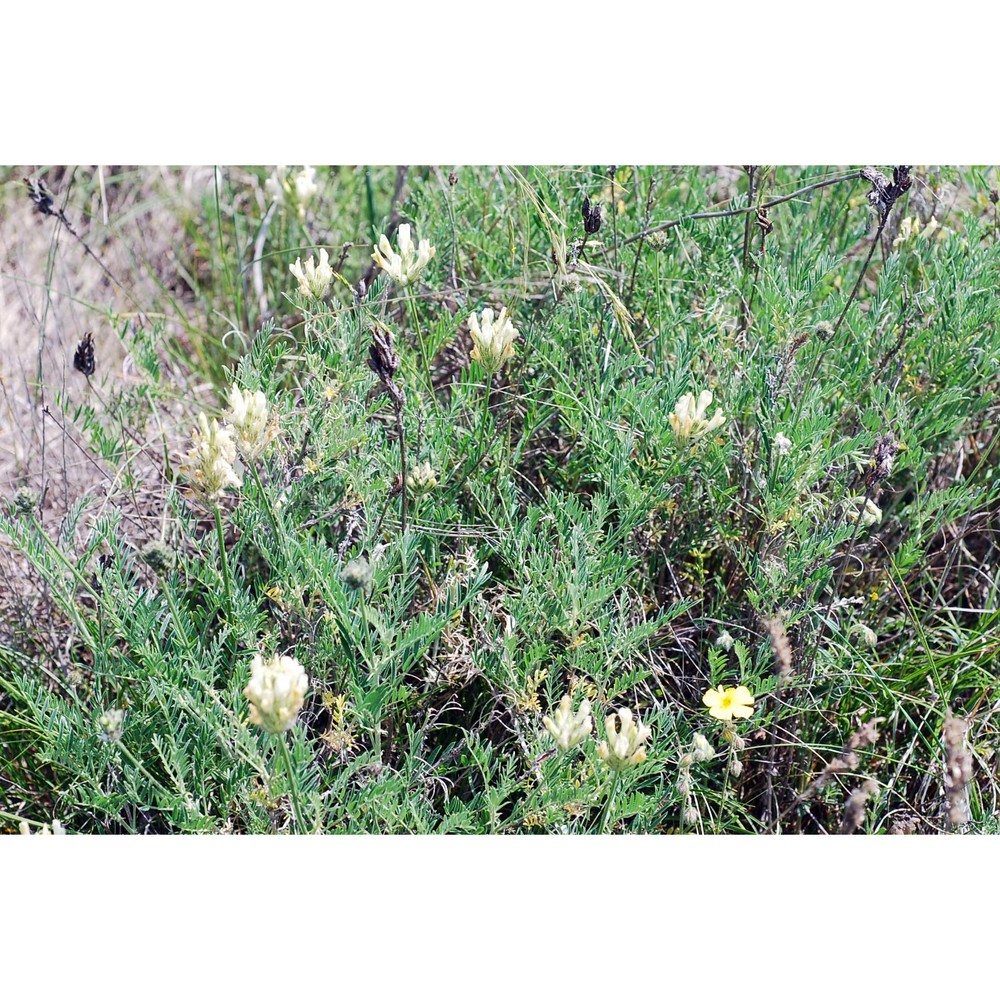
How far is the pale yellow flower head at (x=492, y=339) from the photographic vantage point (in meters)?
1.55

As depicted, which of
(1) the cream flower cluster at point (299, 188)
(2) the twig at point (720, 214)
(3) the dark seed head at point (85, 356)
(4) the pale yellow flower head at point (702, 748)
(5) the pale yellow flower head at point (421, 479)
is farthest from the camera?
(1) the cream flower cluster at point (299, 188)

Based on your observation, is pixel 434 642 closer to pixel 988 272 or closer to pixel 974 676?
pixel 974 676

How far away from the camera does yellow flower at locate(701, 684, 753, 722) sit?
1505mm

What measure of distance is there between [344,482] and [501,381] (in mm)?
438

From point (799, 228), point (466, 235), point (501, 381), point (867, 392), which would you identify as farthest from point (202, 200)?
point (867, 392)

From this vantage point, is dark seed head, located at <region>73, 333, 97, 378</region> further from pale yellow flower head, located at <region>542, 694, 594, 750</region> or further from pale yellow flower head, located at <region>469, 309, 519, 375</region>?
pale yellow flower head, located at <region>542, 694, 594, 750</region>

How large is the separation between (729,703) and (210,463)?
0.86 meters

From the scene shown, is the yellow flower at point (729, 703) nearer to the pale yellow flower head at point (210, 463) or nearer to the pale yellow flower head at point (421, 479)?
the pale yellow flower head at point (421, 479)

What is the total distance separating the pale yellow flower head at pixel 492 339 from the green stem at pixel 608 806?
0.66m

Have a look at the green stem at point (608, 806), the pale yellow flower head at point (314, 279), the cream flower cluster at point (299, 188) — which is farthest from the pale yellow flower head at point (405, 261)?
the green stem at point (608, 806)

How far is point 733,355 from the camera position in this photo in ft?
6.00

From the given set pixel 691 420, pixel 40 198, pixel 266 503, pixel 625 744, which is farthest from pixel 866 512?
pixel 40 198

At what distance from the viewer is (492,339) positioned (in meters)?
1.56

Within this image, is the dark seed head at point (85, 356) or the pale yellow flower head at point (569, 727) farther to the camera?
the dark seed head at point (85, 356)
